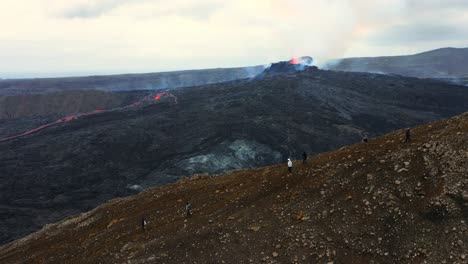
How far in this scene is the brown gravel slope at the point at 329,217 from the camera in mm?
16266

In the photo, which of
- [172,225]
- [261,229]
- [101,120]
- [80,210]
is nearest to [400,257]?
[261,229]

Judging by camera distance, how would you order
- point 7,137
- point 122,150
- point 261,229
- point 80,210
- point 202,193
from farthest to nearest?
1. point 7,137
2. point 122,150
3. point 80,210
4. point 202,193
5. point 261,229

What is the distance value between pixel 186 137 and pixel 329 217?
199ft

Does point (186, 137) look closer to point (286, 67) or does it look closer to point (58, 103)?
point (58, 103)

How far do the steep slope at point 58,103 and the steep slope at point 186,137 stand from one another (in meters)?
26.6

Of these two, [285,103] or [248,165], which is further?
[285,103]

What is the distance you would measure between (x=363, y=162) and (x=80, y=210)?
4297 centimetres

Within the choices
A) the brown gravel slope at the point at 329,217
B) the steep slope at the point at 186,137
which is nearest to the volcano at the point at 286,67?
the steep slope at the point at 186,137

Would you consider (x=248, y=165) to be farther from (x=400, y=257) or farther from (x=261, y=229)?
(x=400, y=257)

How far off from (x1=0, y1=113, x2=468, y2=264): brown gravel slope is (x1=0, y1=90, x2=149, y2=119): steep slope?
112753 millimetres

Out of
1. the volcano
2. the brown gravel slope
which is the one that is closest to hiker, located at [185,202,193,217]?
the brown gravel slope

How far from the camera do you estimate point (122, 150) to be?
72.4 meters

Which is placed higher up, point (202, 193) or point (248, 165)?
point (202, 193)

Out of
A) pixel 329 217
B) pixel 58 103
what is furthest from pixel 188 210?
pixel 58 103
